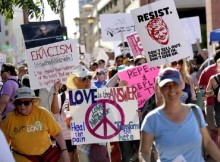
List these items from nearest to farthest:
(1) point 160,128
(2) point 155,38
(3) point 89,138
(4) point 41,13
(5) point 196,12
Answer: (1) point 160,128, (3) point 89,138, (2) point 155,38, (4) point 41,13, (5) point 196,12

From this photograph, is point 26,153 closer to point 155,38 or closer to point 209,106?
point 155,38

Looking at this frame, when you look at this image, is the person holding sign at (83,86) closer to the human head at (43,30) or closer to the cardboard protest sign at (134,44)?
the human head at (43,30)

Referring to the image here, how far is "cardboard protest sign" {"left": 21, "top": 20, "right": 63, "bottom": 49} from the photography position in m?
9.90

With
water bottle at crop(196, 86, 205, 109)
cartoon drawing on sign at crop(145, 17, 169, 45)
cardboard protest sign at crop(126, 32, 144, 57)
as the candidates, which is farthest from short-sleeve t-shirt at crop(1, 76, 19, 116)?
cardboard protest sign at crop(126, 32, 144, 57)

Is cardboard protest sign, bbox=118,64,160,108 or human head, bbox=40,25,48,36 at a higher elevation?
human head, bbox=40,25,48,36

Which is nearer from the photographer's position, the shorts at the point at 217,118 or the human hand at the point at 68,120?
the human hand at the point at 68,120

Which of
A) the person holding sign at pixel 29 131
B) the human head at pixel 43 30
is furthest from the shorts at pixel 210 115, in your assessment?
the person holding sign at pixel 29 131

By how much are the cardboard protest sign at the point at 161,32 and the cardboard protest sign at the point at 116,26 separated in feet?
28.7

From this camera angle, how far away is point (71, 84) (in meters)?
8.40

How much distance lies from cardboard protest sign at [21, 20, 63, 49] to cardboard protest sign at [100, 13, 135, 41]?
7776mm

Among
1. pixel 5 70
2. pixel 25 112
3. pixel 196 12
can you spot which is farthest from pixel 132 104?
pixel 196 12

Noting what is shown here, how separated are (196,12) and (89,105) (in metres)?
37.0

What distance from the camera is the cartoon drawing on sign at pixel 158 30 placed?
8875 mm

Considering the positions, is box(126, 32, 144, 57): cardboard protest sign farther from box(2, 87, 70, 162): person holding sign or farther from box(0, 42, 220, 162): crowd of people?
box(2, 87, 70, 162): person holding sign
